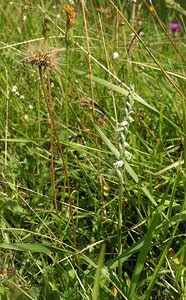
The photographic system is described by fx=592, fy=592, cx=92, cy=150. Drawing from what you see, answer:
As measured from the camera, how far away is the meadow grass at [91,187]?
110 cm

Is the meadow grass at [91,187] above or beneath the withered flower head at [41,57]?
beneath

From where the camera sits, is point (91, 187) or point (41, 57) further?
point (91, 187)

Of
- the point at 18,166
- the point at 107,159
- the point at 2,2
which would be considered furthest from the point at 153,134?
the point at 2,2

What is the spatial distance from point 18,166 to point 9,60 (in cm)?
65

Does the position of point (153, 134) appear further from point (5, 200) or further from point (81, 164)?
point (5, 200)

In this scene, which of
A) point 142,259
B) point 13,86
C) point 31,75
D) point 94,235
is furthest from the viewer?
point 31,75

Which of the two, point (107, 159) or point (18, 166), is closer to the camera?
point (107, 159)

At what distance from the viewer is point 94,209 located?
4.63 feet

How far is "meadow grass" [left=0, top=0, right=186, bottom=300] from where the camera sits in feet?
3.60

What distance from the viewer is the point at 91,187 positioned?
4.83 ft

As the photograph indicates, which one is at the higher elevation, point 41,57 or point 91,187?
point 41,57

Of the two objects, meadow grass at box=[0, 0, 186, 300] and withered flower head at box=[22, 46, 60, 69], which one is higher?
withered flower head at box=[22, 46, 60, 69]

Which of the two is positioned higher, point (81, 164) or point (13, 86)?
point (13, 86)

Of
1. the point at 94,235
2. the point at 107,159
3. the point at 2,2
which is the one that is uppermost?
the point at 2,2
